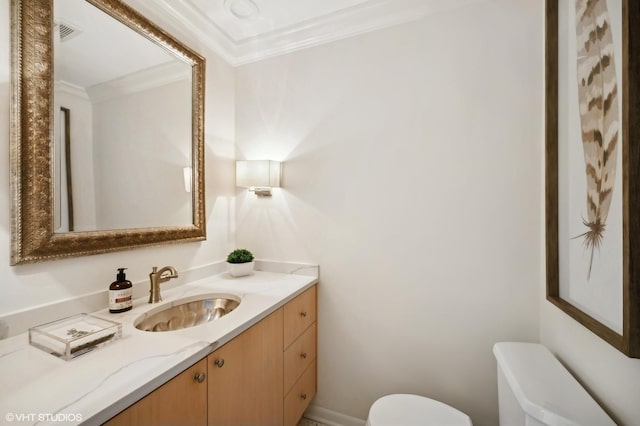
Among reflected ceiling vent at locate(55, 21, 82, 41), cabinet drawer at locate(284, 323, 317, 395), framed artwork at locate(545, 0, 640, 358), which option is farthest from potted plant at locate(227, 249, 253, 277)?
framed artwork at locate(545, 0, 640, 358)

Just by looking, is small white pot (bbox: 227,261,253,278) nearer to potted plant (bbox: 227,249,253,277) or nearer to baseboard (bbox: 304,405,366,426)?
potted plant (bbox: 227,249,253,277)

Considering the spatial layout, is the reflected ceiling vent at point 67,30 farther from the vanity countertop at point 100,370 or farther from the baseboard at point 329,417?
the baseboard at point 329,417

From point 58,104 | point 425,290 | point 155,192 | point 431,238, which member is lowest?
point 425,290

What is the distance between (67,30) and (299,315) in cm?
162

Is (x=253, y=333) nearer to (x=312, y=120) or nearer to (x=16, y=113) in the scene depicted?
(x=16, y=113)

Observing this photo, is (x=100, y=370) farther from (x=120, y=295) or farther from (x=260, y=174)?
(x=260, y=174)

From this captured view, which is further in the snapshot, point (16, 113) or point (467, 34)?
point (467, 34)

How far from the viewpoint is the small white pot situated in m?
1.66

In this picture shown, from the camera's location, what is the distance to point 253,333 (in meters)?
1.09

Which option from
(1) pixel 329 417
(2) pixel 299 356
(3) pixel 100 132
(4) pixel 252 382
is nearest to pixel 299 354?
(2) pixel 299 356

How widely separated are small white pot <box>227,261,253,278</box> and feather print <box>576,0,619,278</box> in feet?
5.15

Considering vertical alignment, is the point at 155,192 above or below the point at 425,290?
above

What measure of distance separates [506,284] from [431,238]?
1.33 ft

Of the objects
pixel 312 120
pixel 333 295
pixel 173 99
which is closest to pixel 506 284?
pixel 333 295
